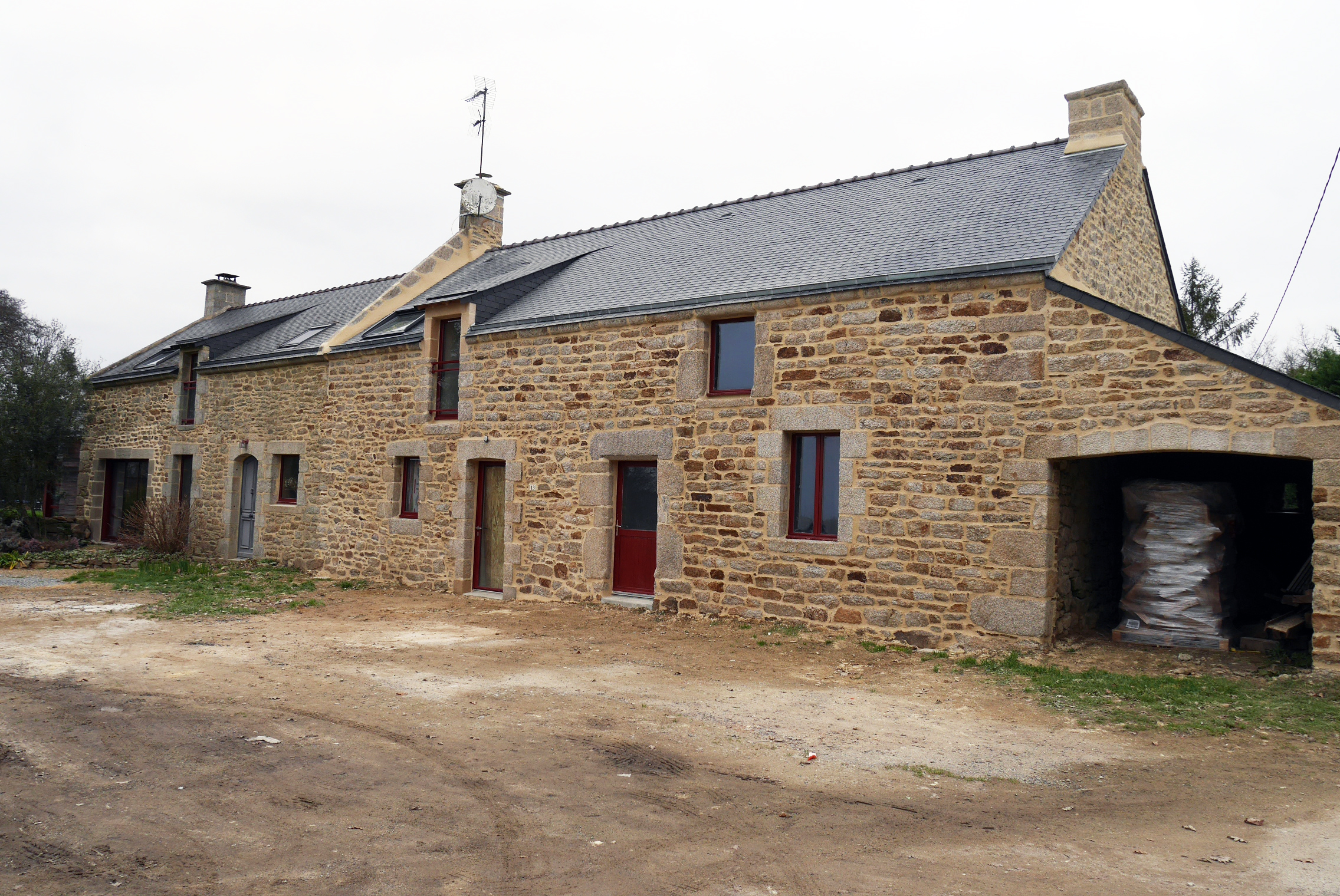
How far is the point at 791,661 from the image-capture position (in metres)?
7.92

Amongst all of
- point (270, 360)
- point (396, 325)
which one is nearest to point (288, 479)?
point (270, 360)

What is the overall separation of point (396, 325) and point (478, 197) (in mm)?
3757

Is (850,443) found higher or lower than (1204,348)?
lower

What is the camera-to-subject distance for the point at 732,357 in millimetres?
9875

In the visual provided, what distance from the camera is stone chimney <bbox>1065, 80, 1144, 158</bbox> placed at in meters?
10.2

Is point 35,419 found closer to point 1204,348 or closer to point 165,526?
point 165,526

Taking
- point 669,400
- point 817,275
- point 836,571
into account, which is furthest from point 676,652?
point 817,275

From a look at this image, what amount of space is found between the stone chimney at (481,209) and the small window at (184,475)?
7.26 meters

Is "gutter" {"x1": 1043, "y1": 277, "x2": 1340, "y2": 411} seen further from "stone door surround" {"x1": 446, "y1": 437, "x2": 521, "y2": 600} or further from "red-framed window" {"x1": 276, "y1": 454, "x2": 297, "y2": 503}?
"red-framed window" {"x1": 276, "y1": 454, "x2": 297, "y2": 503}

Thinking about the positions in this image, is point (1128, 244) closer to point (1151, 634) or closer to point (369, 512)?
point (1151, 634)

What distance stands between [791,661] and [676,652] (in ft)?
3.68

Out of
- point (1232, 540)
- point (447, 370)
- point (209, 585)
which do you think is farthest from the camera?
point (447, 370)

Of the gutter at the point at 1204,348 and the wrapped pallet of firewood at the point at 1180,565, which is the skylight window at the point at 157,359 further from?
the wrapped pallet of firewood at the point at 1180,565

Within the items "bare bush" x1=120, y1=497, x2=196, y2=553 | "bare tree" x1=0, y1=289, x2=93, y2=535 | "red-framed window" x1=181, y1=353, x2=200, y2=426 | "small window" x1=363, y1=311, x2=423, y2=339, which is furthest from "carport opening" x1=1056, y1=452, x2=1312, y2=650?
"bare tree" x1=0, y1=289, x2=93, y2=535
